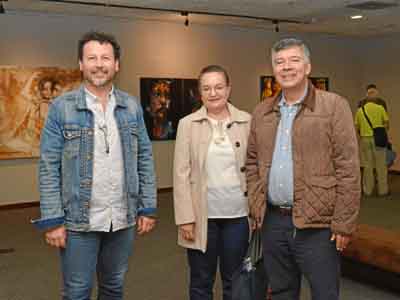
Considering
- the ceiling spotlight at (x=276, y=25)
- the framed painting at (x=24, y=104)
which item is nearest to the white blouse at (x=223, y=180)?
the framed painting at (x=24, y=104)

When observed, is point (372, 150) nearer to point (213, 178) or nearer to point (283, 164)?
point (213, 178)

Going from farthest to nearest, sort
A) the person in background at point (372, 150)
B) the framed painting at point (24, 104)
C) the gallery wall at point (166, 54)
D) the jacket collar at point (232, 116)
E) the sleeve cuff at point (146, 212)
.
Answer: the person in background at point (372, 150), the gallery wall at point (166, 54), the framed painting at point (24, 104), the jacket collar at point (232, 116), the sleeve cuff at point (146, 212)

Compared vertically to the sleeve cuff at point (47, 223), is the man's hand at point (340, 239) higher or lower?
lower

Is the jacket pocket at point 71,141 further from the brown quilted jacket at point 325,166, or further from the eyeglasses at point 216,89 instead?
the brown quilted jacket at point 325,166

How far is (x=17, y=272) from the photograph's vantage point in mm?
4852

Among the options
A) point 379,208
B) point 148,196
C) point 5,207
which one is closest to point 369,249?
point 148,196

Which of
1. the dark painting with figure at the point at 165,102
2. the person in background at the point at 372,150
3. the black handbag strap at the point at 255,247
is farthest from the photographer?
the dark painting with figure at the point at 165,102

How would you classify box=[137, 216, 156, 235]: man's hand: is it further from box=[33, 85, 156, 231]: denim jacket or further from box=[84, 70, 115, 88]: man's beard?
box=[84, 70, 115, 88]: man's beard

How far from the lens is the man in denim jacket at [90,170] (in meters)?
2.40

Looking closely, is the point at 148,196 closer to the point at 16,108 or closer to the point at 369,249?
the point at 369,249

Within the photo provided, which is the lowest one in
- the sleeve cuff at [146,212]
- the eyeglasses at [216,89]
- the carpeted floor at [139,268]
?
the carpeted floor at [139,268]

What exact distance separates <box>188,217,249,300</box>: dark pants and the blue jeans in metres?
0.52

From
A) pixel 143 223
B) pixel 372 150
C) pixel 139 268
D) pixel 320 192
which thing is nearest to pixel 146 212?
pixel 143 223

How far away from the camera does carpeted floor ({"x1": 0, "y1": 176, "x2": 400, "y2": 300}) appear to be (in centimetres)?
419
